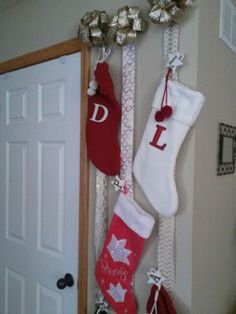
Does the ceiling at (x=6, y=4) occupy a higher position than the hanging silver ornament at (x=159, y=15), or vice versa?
the ceiling at (x=6, y=4)

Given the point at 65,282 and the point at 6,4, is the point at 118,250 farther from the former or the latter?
the point at 6,4

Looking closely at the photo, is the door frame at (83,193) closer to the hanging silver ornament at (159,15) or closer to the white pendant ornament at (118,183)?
the white pendant ornament at (118,183)

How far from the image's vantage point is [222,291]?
3.56 feet

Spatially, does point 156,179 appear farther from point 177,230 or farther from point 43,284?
point 43,284

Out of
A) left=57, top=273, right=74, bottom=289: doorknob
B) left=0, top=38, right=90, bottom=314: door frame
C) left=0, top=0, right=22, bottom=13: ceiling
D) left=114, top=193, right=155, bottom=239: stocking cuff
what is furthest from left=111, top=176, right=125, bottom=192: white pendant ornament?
left=0, top=0, right=22, bottom=13: ceiling

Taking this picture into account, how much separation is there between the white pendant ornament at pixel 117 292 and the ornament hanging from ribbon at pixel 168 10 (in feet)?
3.04

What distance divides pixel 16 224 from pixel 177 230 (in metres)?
0.97

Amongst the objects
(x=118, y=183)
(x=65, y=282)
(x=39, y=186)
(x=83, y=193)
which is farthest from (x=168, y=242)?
(x=39, y=186)

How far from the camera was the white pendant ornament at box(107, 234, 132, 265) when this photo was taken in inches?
35.3

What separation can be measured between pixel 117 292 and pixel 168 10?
98cm

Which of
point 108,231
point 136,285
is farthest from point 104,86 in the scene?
point 136,285

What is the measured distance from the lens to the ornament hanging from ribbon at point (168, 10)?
2.56ft

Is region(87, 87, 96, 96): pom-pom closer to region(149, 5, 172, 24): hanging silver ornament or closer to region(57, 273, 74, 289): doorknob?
region(149, 5, 172, 24): hanging silver ornament

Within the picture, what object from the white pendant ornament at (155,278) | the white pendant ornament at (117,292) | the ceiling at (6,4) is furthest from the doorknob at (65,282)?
the ceiling at (6,4)
